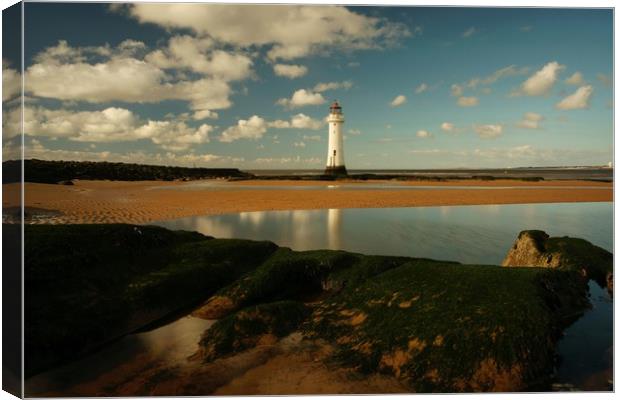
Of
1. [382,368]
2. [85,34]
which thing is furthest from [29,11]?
[382,368]

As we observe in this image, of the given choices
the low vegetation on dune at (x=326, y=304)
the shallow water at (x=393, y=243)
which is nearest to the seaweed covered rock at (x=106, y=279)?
the low vegetation on dune at (x=326, y=304)

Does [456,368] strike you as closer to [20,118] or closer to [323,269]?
[323,269]

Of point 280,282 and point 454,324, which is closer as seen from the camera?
point 454,324

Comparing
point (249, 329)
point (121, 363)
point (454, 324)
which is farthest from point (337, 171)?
point (121, 363)

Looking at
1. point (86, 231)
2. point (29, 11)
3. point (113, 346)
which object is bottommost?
point (113, 346)

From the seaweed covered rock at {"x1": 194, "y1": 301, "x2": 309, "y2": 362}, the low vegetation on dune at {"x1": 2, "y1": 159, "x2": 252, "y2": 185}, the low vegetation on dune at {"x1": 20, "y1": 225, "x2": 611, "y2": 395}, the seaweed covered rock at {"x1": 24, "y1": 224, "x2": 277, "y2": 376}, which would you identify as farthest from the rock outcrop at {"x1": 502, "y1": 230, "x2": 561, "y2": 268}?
the low vegetation on dune at {"x1": 2, "y1": 159, "x2": 252, "y2": 185}

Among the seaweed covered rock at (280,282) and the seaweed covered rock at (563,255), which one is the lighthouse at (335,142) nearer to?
the seaweed covered rock at (563,255)

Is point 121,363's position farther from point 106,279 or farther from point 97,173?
point 97,173
